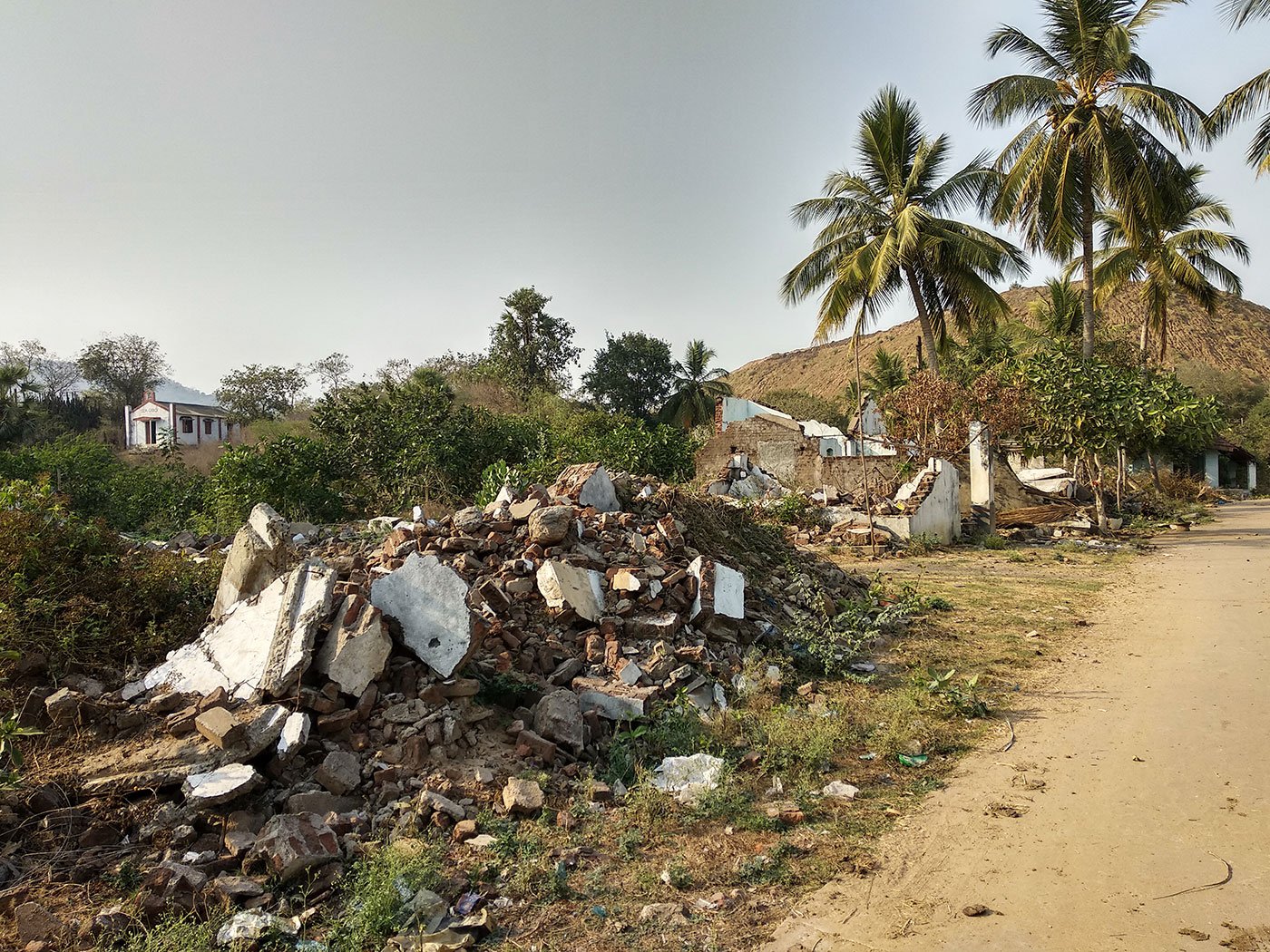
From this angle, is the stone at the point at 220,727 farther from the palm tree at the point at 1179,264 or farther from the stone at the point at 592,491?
the palm tree at the point at 1179,264

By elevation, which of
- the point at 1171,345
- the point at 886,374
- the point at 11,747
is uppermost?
the point at 1171,345

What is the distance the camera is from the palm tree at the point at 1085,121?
15016 millimetres

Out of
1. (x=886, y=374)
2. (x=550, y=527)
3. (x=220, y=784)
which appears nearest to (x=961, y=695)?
(x=550, y=527)

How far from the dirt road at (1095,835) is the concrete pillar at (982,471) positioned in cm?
913

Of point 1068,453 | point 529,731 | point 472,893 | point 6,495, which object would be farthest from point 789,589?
point 1068,453

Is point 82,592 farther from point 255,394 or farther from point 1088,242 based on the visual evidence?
point 255,394

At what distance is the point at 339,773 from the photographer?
3.63 meters

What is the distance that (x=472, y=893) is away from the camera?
116 inches

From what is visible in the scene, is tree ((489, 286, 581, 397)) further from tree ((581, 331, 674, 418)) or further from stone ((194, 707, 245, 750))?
stone ((194, 707, 245, 750))

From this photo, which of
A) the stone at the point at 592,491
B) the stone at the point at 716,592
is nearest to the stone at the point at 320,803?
the stone at the point at 716,592

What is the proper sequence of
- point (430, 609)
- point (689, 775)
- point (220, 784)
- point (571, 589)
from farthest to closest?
1. point (571, 589)
2. point (430, 609)
3. point (689, 775)
4. point (220, 784)

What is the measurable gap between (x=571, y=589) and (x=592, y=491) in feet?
Answer: 6.52

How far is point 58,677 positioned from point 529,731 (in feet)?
8.88

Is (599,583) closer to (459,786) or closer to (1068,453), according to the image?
(459,786)
